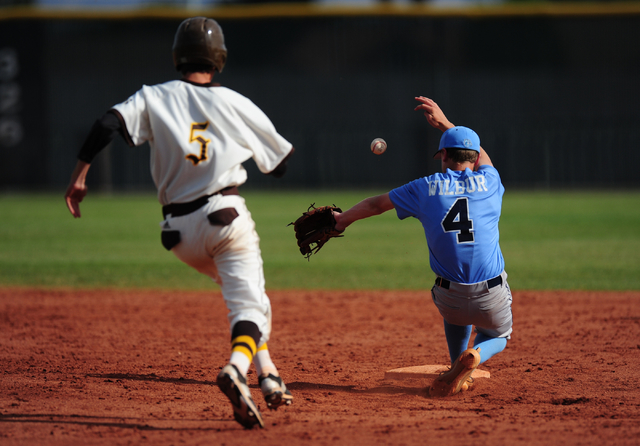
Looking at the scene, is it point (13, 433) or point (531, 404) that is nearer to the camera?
point (13, 433)

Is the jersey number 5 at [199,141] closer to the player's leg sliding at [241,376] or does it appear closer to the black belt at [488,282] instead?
the player's leg sliding at [241,376]

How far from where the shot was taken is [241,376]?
3.11 meters

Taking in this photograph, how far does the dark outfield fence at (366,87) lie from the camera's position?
76.7 ft

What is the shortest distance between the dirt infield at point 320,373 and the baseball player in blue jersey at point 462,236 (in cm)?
31

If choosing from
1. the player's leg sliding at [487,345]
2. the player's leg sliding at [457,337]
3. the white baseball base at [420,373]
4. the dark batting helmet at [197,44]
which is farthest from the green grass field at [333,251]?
the dark batting helmet at [197,44]

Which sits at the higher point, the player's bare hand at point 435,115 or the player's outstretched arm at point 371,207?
the player's bare hand at point 435,115

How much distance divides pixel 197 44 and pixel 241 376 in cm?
159

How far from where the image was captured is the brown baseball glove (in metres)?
4.12

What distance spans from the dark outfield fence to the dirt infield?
54.8 ft

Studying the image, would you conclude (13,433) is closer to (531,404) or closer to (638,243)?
(531,404)

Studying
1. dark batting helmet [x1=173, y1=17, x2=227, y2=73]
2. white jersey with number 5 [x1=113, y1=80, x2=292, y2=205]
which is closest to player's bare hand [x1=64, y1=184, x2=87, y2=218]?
white jersey with number 5 [x1=113, y1=80, x2=292, y2=205]

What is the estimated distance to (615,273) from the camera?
28.0 feet

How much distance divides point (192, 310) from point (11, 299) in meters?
2.02

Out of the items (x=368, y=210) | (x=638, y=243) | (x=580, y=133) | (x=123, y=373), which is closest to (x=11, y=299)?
(x=123, y=373)
